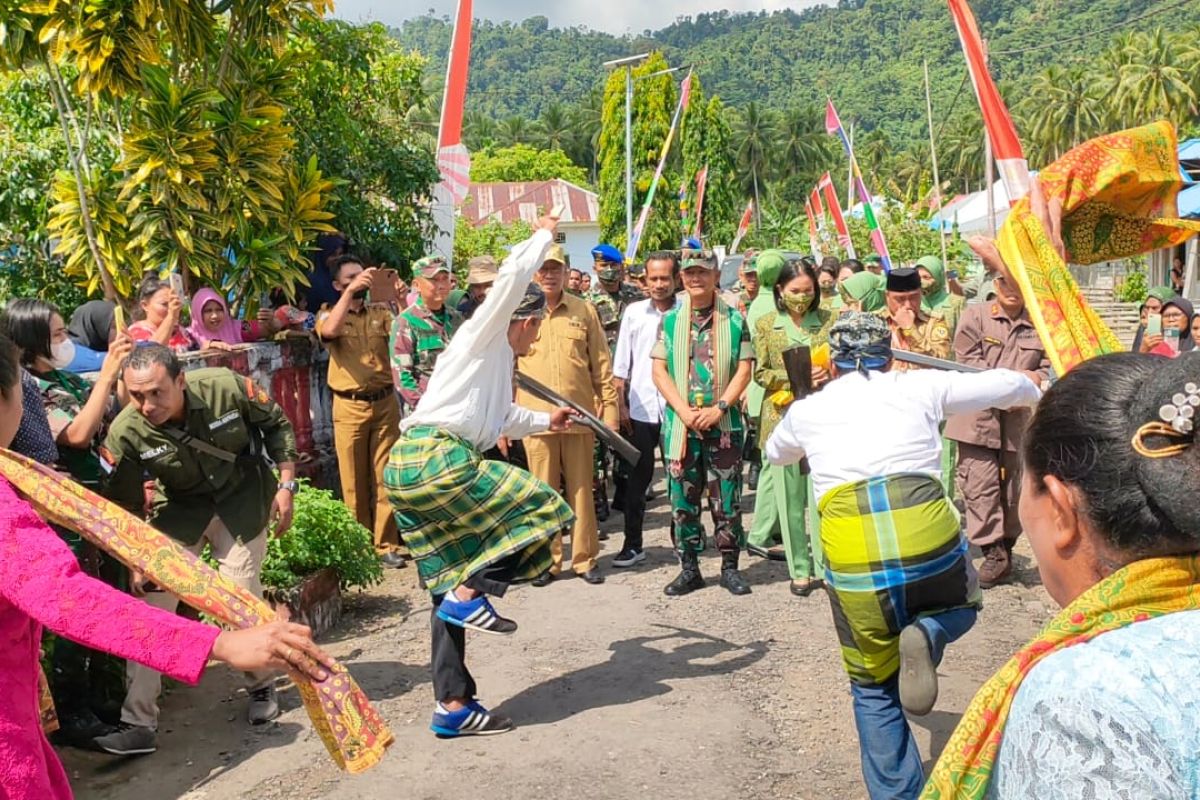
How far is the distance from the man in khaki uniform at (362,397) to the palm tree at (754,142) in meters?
79.8

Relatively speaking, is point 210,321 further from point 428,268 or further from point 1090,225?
point 1090,225

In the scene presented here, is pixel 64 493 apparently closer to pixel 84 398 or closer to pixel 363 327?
pixel 84 398

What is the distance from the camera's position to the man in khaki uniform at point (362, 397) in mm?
7941

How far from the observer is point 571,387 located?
7820 millimetres

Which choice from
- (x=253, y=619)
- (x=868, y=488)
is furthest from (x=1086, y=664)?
(x=868, y=488)

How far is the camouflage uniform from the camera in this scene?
719 centimetres

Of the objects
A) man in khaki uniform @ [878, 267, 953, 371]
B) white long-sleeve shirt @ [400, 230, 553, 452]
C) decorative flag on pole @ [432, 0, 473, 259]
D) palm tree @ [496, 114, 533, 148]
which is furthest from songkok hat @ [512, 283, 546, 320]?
palm tree @ [496, 114, 533, 148]

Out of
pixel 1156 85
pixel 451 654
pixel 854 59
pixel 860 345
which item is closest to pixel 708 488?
pixel 451 654

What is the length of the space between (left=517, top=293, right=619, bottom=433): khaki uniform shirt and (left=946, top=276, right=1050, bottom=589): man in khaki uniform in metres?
2.37

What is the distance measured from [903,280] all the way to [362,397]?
371 centimetres

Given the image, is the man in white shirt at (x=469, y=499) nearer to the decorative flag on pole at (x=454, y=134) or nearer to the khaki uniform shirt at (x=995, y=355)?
the khaki uniform shirt at (x=995, y=355)

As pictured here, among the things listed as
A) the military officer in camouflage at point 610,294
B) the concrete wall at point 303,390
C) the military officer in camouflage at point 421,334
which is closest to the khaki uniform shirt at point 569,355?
the military officer in camouflage at point 421,334

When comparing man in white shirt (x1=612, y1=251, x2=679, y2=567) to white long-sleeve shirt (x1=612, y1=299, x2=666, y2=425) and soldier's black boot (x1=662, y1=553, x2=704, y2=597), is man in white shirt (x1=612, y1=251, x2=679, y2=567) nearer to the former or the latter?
white long-sleeve shirt (x1=612, y1=299, x2=666, y2=425)

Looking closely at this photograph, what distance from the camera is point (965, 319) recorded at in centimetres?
743
